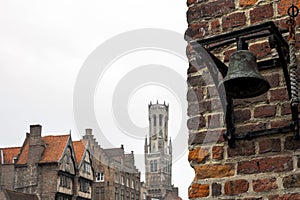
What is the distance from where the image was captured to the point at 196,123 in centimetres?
330

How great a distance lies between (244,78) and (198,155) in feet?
2.25

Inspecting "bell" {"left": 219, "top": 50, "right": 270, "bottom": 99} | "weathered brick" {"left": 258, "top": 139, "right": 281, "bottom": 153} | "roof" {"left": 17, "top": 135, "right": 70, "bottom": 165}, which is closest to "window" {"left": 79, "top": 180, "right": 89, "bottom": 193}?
"roof" {"left": 17, "top": 135, "right": 70, "bottom": 165}

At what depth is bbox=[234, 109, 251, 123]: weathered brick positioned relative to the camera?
3132 millimetres

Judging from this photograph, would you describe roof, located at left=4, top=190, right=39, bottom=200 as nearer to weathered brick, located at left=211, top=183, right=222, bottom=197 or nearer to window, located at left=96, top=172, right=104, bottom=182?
window, located at left=96, top=172, right=104, bottom=182

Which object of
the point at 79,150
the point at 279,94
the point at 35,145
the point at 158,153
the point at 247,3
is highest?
the point at 158,153

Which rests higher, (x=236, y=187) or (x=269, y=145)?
(x=269, y=145)

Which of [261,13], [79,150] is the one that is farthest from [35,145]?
[261,13]

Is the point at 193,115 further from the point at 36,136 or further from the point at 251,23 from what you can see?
the point at 36,136

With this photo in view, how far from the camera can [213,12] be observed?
3.41 m

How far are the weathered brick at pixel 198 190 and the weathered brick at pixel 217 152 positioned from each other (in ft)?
0.62

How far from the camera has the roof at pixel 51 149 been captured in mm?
35447

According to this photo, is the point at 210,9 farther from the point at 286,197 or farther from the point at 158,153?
the point at 158,153

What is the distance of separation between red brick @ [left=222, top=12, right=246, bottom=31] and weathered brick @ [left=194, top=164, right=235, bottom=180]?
0.92 meters

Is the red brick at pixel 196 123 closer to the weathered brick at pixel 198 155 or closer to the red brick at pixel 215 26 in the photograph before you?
the weathered brick at pixel 198 155
